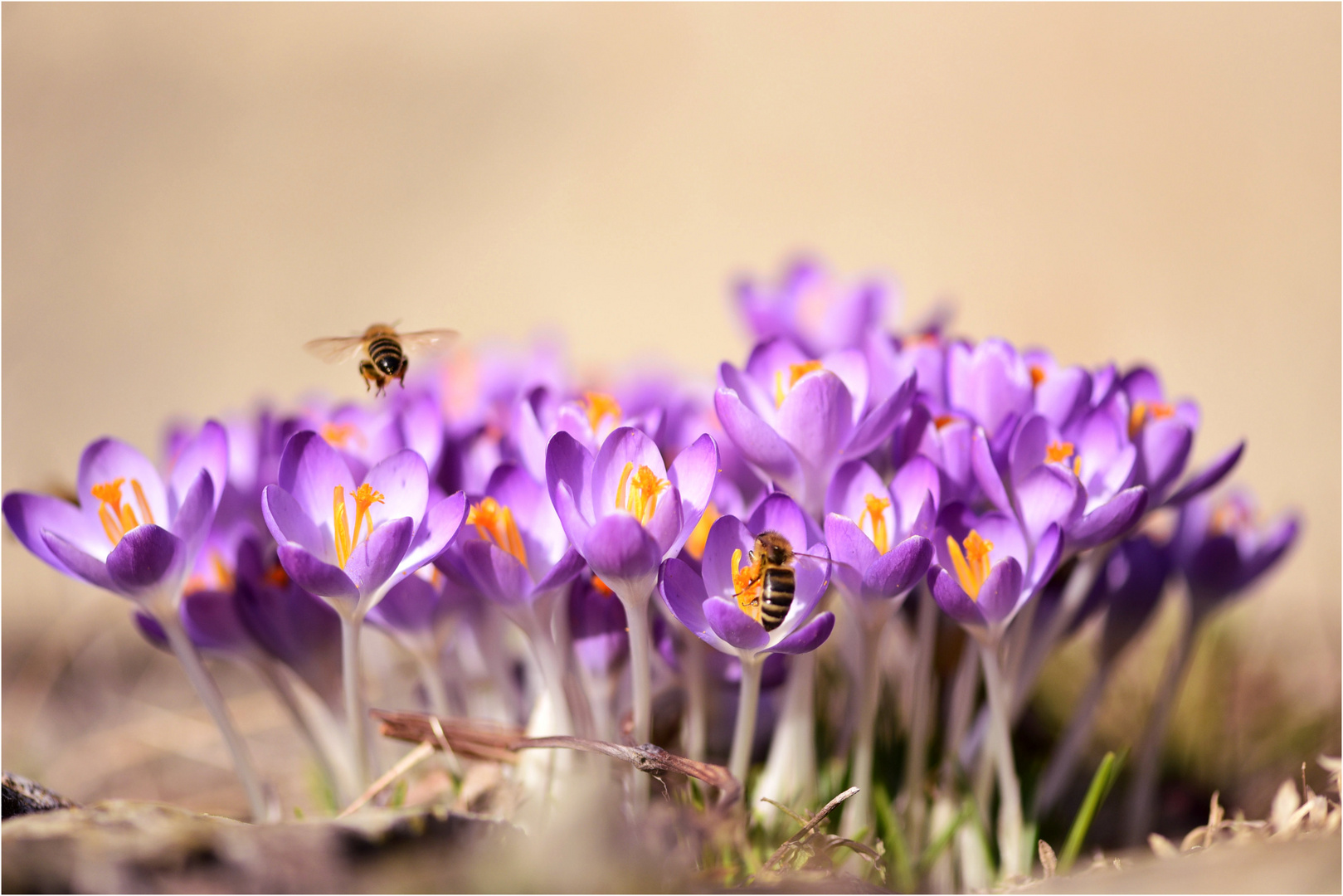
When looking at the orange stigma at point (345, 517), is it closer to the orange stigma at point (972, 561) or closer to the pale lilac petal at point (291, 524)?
the pale lilac petal at point (291, 524)

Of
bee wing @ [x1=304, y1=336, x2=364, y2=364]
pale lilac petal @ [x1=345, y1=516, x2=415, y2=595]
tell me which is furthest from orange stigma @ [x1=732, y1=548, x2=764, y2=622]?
bee wing @ [x1=304, y1=336, x2=364, y2=364]

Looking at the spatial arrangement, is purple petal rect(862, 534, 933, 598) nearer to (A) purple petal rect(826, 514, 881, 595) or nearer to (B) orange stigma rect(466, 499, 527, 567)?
(A) purple petal rect(826, 514, 881, 595)

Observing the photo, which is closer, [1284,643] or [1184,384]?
[1284,643]

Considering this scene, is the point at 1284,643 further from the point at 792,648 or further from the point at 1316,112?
the point at 1316,112

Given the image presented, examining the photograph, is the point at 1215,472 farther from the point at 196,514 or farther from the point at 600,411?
the point at 196,514

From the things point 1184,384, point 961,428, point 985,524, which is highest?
point 1184,384

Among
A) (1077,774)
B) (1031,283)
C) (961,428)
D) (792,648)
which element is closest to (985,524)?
(961,428)

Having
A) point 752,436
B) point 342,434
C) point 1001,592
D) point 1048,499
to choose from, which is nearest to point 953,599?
point 1001,592
